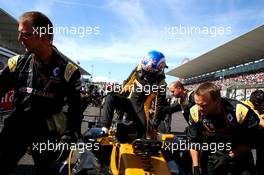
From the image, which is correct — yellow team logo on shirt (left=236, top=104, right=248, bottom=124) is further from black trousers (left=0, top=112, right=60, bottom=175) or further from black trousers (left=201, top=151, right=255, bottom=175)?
black trousers (left=0, top=112, right=60, bottom=175)

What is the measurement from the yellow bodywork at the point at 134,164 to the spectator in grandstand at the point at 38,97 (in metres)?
0.87

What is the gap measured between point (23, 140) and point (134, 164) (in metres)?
1.25

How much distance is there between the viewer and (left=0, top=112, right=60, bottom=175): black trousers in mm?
2668

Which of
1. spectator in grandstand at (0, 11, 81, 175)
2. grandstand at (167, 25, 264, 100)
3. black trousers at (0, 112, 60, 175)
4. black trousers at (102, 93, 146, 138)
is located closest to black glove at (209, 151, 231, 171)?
black trousers at (102, 93, 146, 138)

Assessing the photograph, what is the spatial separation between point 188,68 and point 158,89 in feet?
198

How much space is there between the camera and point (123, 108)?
489cm

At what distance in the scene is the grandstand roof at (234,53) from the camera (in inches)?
1209

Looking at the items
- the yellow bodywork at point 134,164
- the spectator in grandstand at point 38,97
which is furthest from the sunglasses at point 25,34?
the yellow bodywork at point 134,164

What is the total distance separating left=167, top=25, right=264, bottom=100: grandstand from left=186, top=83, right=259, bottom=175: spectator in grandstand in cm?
1709

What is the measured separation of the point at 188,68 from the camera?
64750 mm

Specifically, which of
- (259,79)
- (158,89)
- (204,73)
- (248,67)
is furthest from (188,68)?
(158,89)

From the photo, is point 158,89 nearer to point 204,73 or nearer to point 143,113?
point 143,113

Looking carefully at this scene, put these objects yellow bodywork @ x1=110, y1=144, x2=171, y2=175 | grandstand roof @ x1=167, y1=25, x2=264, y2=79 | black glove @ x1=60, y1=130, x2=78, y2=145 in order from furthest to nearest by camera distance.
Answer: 1. grandstand roof @ x1=167, y1=25, x2=264, y2=79
2. yellow bodywork @ x1=110, y1=144, x2=171, y2=175
3. black glove @ x1=60, y1=130, x2=78, y2=145

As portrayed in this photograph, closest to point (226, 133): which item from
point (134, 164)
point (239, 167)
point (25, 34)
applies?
point (239, 167)
